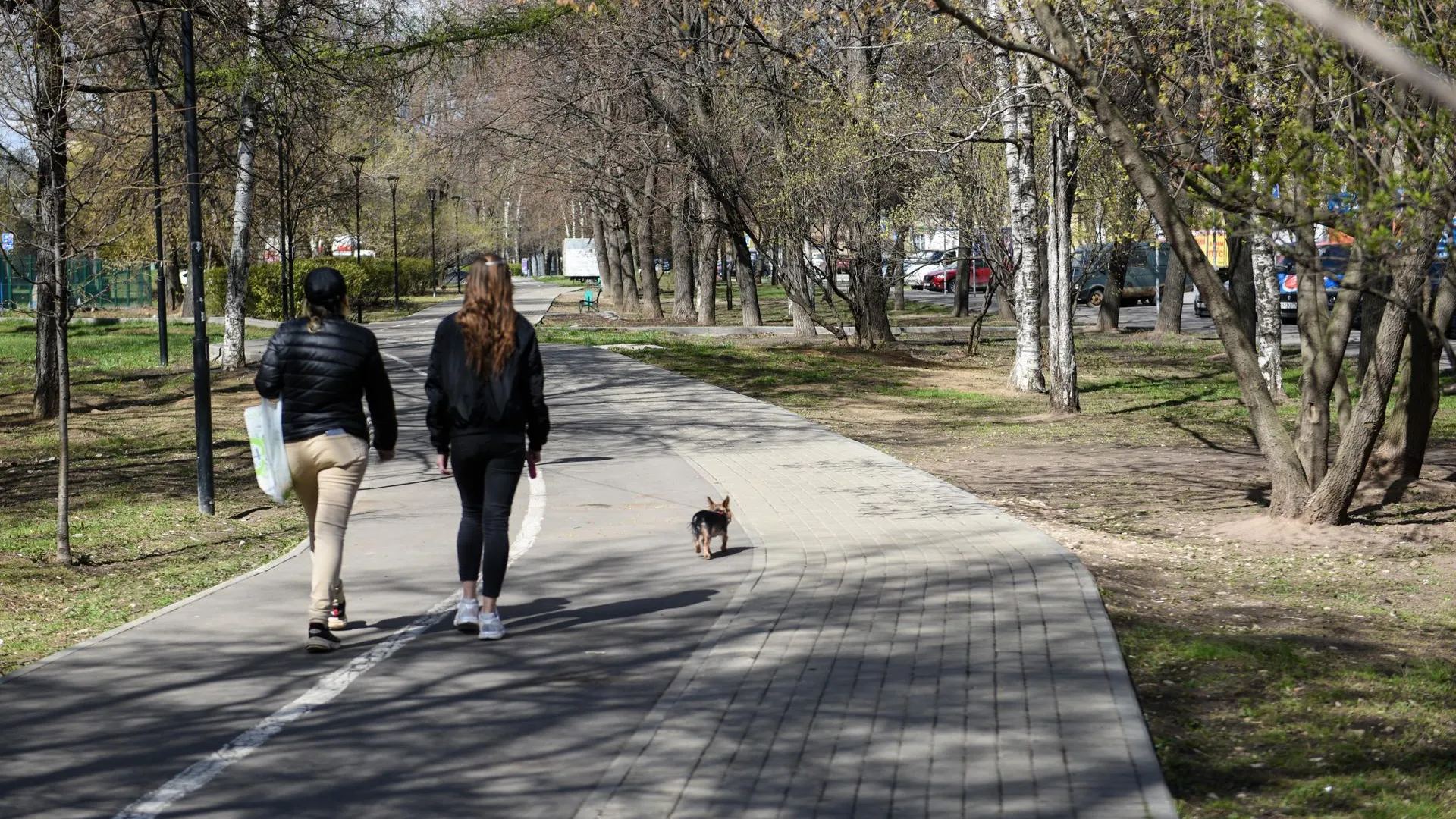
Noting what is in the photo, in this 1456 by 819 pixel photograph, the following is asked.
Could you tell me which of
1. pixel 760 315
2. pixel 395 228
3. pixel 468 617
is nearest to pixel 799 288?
pixel 760 315

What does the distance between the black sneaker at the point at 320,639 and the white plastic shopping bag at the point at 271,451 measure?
0.60 meters

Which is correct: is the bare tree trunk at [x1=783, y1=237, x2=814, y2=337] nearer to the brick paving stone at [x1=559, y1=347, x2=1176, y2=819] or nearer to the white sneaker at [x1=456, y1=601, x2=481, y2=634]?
the brick paving stone at [x1=559, y1=347, x2=1176, y2=819]

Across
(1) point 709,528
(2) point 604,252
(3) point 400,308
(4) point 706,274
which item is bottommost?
(1) point 709,528

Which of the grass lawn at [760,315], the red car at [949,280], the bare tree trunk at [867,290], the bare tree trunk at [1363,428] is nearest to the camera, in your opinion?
the bare tree trunk at [1363,428]

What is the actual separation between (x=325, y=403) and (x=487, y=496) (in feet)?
2.76

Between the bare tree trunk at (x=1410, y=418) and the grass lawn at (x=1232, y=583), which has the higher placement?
the bare tree trunk at (x=1410, y=418)

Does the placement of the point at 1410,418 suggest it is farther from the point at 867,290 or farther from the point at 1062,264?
the point at 867,290

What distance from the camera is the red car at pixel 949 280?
62438 mm

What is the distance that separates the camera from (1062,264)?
58.7 ft

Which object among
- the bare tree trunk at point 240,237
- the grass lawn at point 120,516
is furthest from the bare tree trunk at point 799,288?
the grass lawn at point 120,516

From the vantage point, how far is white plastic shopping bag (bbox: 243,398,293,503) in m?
6.77

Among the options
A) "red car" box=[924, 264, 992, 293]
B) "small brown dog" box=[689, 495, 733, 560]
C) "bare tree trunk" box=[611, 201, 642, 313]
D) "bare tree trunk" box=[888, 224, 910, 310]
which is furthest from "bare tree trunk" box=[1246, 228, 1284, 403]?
"red car" box=[924, 264, 992, 293]

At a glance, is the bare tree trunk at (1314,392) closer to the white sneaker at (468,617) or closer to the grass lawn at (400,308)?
the white sneaker at (468,617)

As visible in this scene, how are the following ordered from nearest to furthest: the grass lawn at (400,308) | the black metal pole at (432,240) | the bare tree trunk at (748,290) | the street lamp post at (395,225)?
1. the bare tree trunk at (748,290)
2. the grass lawn at (400,308)
3. the street lamp post at (395,225)
4. the black metal pole at (432,240)
